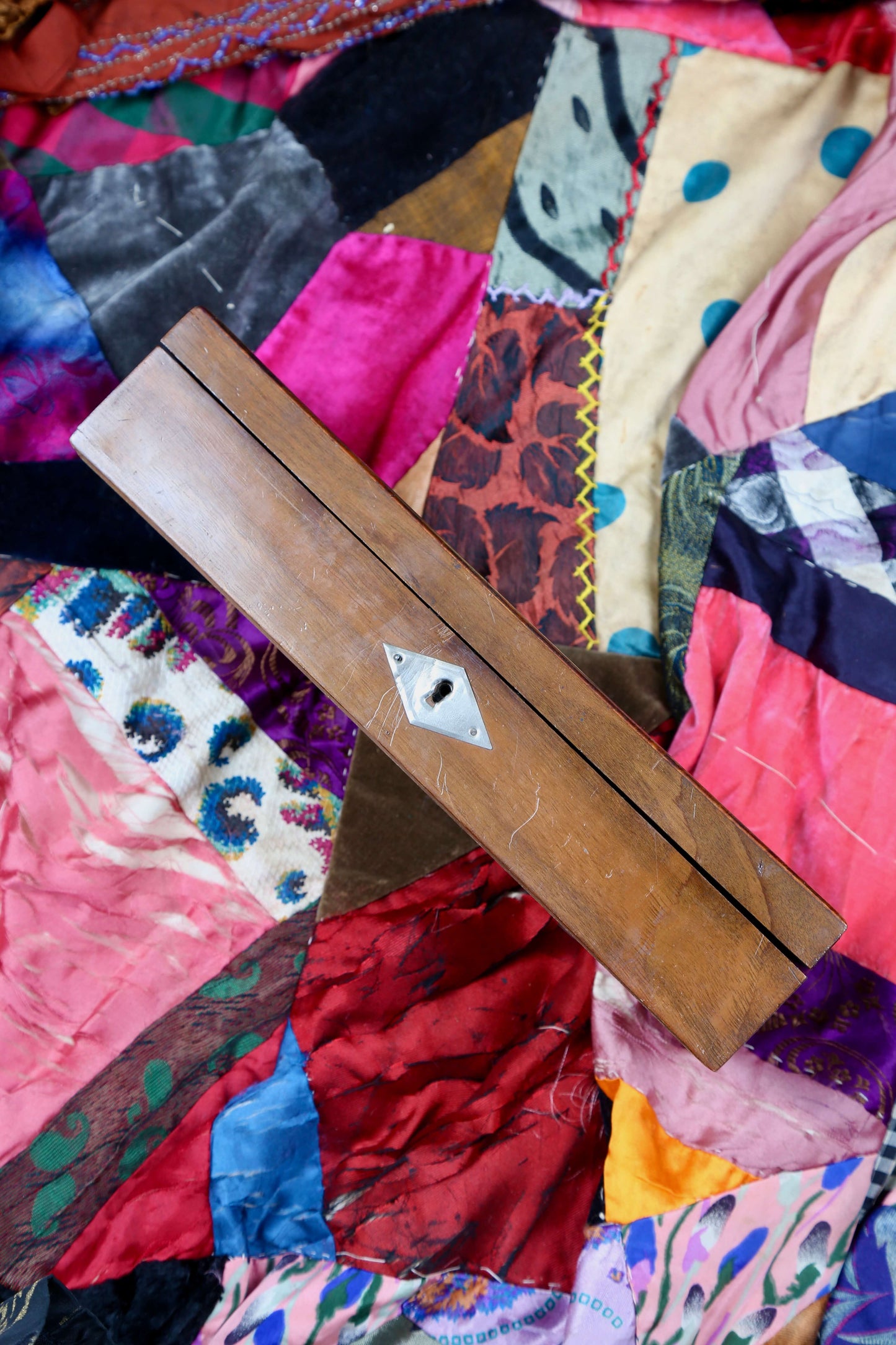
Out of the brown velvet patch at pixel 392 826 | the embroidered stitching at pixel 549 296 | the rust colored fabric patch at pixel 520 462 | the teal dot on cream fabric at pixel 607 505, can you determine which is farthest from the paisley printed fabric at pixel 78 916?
the embroidered stitching at pixel 549 296

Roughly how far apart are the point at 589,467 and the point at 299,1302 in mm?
937

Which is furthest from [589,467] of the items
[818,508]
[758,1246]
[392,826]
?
[758,1246]

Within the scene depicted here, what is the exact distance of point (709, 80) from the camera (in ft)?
3.83

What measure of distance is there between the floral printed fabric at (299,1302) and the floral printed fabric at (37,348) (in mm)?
906

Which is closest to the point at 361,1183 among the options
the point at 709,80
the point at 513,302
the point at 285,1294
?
the point at 285,1294

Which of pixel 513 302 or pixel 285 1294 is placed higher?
pixel 513 302

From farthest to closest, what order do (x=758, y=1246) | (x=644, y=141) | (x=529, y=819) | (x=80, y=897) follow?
(x=644, y=141) → (x=80, y=897) → (x=758, y=1246) → (x=529, y=819)

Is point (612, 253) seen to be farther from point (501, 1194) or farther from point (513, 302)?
point (501, 1194)

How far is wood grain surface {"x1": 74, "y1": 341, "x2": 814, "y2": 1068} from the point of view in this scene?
75cm

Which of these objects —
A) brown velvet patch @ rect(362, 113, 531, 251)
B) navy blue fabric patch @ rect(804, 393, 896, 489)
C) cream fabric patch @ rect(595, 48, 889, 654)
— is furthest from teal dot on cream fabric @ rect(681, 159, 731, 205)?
navy blue fabric patch @ rect(804, 393, 896, 489)

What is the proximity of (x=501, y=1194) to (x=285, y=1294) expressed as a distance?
0.22m

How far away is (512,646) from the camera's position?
0.77 meters

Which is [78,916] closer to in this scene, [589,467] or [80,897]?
[80,897]

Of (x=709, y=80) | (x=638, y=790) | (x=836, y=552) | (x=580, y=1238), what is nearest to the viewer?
(x=638, y=790)
